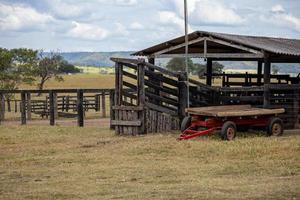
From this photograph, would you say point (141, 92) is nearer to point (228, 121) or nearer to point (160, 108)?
point (160, 108)

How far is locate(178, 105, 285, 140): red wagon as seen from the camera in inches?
634

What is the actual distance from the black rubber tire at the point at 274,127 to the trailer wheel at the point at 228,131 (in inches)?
58.4

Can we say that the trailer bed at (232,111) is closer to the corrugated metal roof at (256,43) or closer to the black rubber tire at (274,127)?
the black rubber tire at (274,127)

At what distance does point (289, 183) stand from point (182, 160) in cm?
340

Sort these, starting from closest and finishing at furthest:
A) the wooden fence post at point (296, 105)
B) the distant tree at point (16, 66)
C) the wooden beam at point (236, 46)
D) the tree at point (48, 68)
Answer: the wooden beam at point (236, 46), the wooden fence post at point (296, 105), the distant tree at point (16, 66), the tree at point (48, 68)

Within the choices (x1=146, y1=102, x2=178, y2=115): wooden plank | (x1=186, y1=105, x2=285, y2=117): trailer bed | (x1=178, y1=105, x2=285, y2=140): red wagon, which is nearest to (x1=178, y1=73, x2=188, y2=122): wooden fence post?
(x1=146, y1=102, x2=178, y2=115): wooden plank

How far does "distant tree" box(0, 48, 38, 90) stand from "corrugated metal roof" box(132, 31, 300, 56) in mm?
17602

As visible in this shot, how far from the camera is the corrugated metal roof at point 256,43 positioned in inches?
713

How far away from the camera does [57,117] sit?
2802 centimetres

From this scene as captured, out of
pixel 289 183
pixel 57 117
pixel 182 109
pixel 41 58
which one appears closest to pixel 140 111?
pixel 182 109

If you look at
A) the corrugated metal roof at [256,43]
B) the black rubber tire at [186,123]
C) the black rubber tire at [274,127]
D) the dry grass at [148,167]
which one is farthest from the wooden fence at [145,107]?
the black rubber tire at [274,127]

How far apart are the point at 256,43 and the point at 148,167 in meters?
8.35

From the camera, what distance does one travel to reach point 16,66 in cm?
4106

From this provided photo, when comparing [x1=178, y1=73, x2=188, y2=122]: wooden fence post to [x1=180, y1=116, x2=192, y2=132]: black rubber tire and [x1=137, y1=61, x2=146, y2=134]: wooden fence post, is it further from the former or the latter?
[x1=180, y1=116, x2=192, y2=132]: black rubber tire
